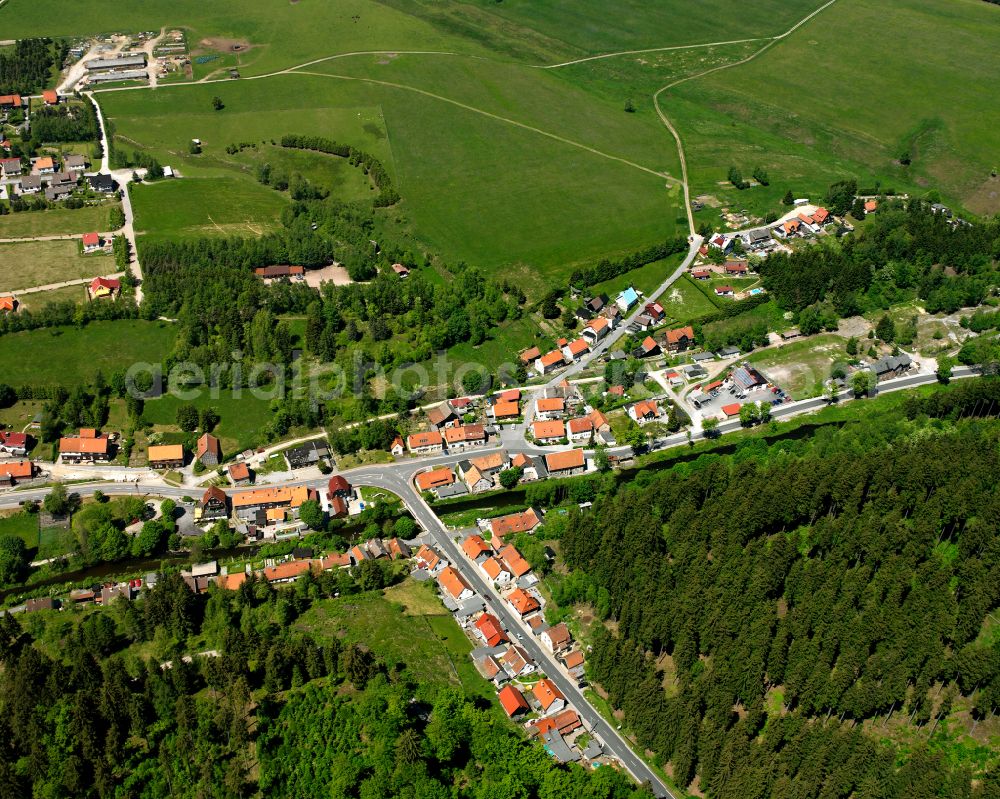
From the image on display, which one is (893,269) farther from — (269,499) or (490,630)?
(269,499)

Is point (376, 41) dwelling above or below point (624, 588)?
above

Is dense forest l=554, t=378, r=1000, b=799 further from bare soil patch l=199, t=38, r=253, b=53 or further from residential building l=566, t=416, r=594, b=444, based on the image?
bare soil patch l=199, t=38, r=253, b=53

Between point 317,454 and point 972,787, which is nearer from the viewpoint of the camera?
point 972,787

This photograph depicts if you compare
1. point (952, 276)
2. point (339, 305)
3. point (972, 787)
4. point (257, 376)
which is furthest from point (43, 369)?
point (952, 276)

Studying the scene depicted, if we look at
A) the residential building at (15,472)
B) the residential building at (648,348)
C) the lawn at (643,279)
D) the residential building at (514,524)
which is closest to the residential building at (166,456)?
the residential building at (15,472)

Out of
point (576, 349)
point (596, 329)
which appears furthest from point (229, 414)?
point (596, 329)

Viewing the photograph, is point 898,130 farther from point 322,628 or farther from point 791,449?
point 322,628

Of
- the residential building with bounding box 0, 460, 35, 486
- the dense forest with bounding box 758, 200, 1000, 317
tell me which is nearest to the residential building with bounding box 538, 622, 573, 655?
the residential building with bounding box 0, 460, 35, 486
